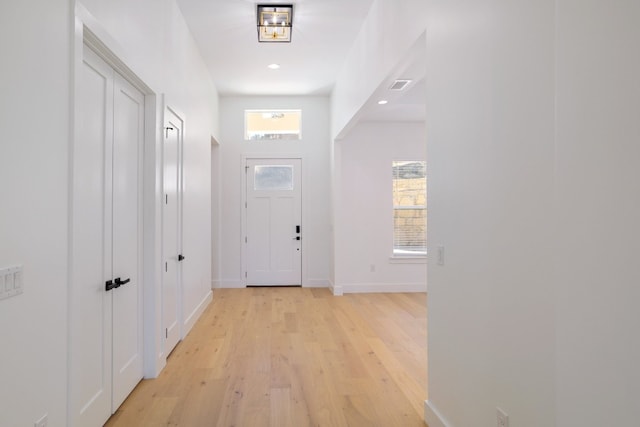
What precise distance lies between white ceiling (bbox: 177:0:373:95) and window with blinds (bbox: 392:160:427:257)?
1.89 metres

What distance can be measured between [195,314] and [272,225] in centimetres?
238

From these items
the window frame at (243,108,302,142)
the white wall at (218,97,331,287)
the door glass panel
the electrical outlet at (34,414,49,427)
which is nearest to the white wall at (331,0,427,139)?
the white wall at (218,97,331,287)

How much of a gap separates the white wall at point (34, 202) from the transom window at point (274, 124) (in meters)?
4.91

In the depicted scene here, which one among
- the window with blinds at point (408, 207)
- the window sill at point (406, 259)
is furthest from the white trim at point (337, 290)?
the window with blinds at point (408, 207)

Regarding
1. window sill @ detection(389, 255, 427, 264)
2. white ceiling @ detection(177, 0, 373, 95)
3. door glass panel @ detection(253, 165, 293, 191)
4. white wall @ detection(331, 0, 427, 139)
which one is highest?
white ceiling @ detection(177, 0, 373, 95)

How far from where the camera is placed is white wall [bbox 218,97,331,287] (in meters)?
6.45

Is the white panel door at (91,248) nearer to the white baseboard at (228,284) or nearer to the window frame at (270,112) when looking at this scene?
the white baseboard at (228,284)

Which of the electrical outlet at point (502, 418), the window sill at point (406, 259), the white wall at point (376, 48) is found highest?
the white wall at point (376, 48)

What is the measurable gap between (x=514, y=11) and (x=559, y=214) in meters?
0.85

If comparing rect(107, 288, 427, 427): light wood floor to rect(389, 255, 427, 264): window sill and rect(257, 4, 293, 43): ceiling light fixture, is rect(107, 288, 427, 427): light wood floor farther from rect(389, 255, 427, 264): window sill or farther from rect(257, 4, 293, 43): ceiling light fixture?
rect(257, 4, 293, 43): ceiling light fixture

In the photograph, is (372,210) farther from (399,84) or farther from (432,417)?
(432,417)

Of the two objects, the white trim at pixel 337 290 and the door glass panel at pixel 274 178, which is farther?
the door glass panel at pixel 274 178

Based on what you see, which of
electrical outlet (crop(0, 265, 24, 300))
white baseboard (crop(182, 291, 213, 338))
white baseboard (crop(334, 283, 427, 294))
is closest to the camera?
electrical outlet (crop(0, 265, 24, 300))

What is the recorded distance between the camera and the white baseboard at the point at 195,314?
397cm
